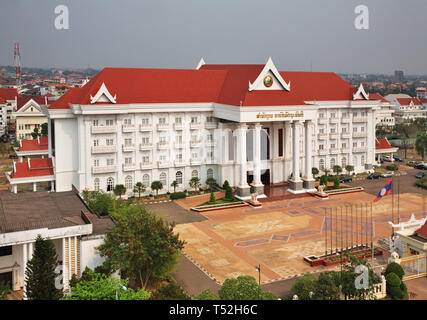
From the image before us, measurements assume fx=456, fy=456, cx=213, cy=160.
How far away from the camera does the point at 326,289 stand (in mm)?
24406

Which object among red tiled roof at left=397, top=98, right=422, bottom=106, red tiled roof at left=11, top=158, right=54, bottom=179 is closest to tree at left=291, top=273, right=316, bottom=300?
red tiled roof at left=11, top=158, right=54, bottom=179

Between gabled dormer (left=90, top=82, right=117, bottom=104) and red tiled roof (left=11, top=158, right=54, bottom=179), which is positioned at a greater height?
gabled dormer (left=90, top=82, right=117, bottom=104)

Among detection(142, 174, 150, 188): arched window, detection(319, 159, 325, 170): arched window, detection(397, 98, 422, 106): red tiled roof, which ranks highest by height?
detection(397, 98, 422, 106): red tiled roof

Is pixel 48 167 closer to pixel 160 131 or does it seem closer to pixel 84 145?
pixel 84 145

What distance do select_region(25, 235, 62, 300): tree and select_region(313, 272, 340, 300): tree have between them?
1383 cm

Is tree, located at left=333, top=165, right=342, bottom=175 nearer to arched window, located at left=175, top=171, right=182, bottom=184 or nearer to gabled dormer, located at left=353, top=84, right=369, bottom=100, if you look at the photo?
gabled dormer, located at left=353, top=84, right=369, bottom=100

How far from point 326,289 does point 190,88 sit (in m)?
37.1

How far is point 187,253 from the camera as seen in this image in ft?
119

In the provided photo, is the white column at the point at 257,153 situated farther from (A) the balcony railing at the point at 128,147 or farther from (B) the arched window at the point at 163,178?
(A) the balcony railing at the point at 128,147

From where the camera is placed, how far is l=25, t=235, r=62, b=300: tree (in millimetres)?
23859

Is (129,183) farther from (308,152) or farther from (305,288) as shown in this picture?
(305,288)

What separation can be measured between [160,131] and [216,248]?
21.2 meters

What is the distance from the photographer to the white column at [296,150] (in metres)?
55.0

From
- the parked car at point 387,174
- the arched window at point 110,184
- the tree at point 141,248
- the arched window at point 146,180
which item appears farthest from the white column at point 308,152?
the tree at point 141,248
